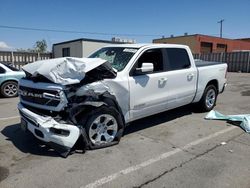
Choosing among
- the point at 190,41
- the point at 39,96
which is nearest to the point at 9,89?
the point at 39,96

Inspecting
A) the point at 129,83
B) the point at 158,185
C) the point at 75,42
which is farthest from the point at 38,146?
the point at 75,42

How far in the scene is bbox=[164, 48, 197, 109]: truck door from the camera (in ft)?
18.8

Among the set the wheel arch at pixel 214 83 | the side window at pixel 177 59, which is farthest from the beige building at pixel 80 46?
the side window at pixel 177 59

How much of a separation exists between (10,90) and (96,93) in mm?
7100

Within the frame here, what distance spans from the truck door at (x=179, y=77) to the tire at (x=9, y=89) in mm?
6906

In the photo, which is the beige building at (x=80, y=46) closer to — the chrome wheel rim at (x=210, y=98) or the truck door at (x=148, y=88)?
the chrome wheel rim at (x=210, y=98)

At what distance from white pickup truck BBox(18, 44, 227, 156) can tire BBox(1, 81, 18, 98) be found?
5647 mm

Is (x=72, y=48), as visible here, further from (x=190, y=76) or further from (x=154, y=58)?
(x=154, y=58)

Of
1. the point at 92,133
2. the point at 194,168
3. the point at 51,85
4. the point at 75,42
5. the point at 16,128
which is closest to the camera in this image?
the point at 194,168

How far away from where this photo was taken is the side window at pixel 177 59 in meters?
5.81

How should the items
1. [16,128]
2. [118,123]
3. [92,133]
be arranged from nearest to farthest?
[92,133] < [118,123] < [16,128]

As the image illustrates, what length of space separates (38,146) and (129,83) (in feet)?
6.65

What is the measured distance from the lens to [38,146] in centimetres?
463

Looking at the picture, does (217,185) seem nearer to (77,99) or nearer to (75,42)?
(77,99)
